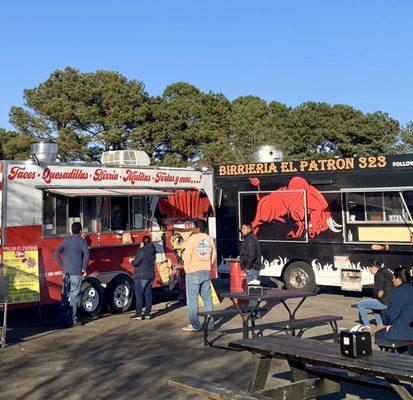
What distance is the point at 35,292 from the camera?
10.7 m

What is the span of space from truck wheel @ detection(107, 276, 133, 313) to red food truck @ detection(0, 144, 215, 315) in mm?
19

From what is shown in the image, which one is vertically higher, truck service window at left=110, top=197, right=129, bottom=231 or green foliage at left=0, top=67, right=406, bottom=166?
green foliage at left=0, top=67, right=406, bottom=166

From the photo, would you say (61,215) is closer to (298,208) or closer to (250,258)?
(250,258)

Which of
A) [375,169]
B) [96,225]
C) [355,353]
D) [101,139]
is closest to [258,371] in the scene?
[355,353]

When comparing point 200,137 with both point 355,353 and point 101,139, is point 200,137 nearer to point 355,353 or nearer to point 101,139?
point 101,139

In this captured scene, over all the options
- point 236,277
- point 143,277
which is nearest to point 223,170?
point 236,277

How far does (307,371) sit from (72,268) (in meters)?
Result: 5.73

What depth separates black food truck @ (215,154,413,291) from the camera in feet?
42.4

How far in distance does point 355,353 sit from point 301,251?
370 inches

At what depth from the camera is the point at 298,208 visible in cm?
1439

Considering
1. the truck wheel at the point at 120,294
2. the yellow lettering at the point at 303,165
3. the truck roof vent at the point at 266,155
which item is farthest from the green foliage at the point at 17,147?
the truck wheel at the point at 120,294

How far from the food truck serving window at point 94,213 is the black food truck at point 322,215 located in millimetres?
3195

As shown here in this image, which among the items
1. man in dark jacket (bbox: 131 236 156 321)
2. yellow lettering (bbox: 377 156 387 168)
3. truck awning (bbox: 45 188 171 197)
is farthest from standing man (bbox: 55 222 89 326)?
yellow lettering (bbox: 377 156 387 168)

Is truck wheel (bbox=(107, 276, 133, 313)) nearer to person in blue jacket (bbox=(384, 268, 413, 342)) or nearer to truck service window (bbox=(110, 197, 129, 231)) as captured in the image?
truck service window (bbox=(110, 197, 129, 231))
